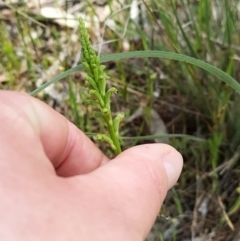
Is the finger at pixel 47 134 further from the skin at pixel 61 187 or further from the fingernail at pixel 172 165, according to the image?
the fingernail at pixel 172 165

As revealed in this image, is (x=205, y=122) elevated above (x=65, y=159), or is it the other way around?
(x=65, y=159)

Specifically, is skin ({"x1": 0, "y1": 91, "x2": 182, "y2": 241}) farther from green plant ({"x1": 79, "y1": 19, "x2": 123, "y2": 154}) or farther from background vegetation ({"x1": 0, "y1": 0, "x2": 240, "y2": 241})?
background vegetation ({"x1": 0, "y1": 0, "x2": 240, "y2": 241})

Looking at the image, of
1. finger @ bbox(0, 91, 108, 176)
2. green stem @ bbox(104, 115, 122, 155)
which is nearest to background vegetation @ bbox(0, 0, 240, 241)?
finger @ bbox(0, 91, 108, 176)

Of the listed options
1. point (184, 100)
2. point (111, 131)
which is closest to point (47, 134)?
point (111, 131)

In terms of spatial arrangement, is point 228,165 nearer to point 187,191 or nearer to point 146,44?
point 187,191

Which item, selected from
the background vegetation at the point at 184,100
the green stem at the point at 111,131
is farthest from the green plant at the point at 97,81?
the background vegetation at the point at 184,100

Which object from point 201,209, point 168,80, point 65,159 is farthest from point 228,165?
point 65,159
